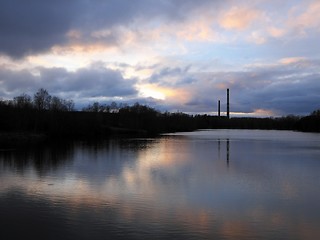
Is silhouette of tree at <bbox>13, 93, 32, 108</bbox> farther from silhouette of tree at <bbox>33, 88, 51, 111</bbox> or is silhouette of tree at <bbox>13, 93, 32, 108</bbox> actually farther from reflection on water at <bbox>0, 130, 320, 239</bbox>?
reflection on water at <bbox>0, 130, 320, 239</bbox>

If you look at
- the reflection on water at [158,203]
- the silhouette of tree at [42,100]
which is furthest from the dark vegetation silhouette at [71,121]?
the reflection on water at [158,203]

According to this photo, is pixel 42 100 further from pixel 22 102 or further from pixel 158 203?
pixel 158 203

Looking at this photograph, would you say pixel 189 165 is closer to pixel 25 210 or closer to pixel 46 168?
pixel 46 168

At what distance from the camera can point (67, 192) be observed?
1426 cm

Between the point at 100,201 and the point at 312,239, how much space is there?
672cm

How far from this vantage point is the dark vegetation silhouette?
57.7 meters

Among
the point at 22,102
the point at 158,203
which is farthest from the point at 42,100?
the point at 158,203

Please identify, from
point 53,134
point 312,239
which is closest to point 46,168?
point 312,239

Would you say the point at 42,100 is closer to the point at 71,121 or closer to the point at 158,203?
the point at 71,121

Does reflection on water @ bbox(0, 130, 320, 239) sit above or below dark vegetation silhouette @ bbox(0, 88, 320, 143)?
below

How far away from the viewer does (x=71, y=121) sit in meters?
69.6

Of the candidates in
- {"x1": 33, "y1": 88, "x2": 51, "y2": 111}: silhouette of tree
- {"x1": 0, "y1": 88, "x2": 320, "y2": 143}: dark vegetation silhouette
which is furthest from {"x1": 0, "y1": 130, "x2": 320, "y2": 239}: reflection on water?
{"x1": 33, "y1": 88, "x2": 51, "y2": 111}: silhouette of tree

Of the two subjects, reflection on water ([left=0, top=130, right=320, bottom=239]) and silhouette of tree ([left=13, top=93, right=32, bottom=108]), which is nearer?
reflection on water ([left=0, top=130, right=320, bottom=239])

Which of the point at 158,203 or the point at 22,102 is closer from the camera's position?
the point at 158,203
